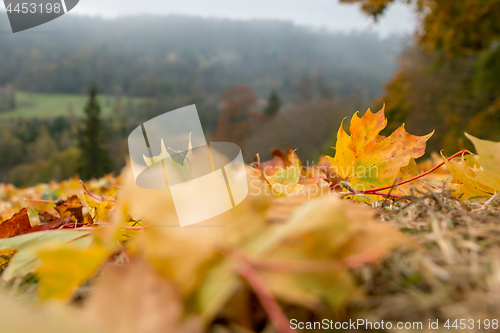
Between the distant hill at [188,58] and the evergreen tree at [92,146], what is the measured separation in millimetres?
3810

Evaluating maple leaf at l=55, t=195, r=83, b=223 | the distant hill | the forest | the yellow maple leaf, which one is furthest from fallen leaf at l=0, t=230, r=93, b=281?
the distant hill

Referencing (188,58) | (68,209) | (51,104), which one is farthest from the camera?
(188,58)

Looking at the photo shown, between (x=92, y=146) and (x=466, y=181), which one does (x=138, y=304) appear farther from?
(x=92, y=146)

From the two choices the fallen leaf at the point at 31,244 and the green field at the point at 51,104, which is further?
the green field at the point at 51,104

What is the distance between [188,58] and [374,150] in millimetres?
18570

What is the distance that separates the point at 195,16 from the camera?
2175cm

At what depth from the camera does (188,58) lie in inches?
683

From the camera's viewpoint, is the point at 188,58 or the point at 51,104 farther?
the point at 188,58

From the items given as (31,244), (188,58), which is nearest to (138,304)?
(31,244)

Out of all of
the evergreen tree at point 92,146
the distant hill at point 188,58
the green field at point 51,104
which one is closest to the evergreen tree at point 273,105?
the distant hill at point 188,58

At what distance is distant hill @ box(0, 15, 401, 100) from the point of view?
1366 cm

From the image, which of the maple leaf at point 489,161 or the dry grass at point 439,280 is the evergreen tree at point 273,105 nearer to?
the maple leaf at point 489,161

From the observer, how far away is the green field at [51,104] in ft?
38.7

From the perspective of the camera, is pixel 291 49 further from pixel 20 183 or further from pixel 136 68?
pixel 20 183
